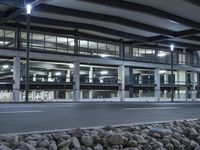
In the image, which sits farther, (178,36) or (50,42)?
(178,36)

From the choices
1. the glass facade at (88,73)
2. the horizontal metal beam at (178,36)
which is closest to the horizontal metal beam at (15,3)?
the glass facade at (88,73)

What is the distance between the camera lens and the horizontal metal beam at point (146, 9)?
82.2 feet

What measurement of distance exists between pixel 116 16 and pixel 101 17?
1.92 meters

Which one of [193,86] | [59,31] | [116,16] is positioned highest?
[116,16]

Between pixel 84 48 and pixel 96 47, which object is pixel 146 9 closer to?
pixel 84 48

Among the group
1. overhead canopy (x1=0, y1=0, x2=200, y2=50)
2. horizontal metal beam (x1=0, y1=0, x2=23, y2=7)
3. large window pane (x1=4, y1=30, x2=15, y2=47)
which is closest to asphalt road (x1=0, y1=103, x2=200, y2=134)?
horizontal metal beam (x1=0, y1=0, x2=23, y2=7)

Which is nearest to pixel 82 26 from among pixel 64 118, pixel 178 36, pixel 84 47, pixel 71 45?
pixel 71 45

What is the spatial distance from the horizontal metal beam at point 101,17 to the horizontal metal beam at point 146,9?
3299 mm

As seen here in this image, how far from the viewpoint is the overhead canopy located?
2564 centimetres

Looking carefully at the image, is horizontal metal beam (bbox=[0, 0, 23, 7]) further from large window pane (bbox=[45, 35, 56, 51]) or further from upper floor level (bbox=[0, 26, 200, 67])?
large window pane (bbox=[45, 35, 56, 51])

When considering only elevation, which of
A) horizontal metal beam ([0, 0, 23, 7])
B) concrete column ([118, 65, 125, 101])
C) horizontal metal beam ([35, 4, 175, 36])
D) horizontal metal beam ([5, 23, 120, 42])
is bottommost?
concrete column ([118, 65, 125, 101])

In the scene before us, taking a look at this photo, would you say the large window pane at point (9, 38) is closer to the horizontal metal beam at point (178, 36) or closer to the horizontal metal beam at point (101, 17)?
the horizontal metal beam at point (101, 17)

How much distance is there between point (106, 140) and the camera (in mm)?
5156

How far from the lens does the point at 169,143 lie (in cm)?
557
